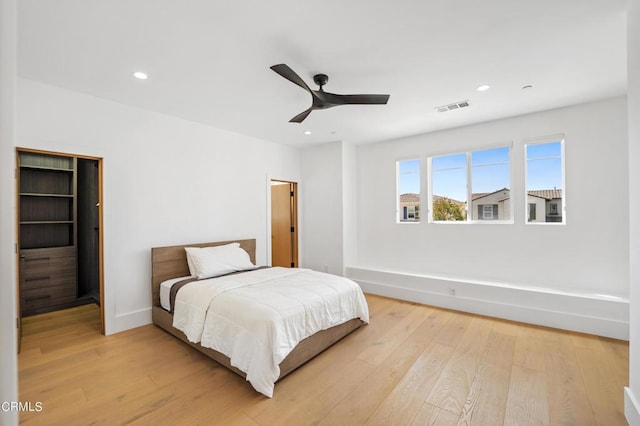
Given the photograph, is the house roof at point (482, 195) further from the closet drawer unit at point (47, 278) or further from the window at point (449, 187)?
the closet drawer unit at point (47, 278)

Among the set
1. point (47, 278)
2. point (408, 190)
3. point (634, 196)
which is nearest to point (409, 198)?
point (408, 190)

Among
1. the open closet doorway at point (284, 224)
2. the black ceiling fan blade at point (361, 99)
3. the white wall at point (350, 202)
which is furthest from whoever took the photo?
the open closet doorway at point (284, 224)

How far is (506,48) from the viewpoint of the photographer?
2.31 metres

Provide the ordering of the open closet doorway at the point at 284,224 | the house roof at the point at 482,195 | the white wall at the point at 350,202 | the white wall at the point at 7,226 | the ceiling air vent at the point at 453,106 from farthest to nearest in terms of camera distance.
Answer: the open closet doorway at the point at 284,224 → the white wall at the point at 350,202 → the house roof at the point at 482,195 → the ceiling air vent at the point at 453,106 → the white wall at the point at 7,226

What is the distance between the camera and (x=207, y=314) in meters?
2.64

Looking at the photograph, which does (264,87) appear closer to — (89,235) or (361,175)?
(361,175)

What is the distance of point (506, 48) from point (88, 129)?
435 cm

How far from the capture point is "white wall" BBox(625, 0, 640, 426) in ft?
5.54

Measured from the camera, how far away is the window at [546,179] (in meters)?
3.70

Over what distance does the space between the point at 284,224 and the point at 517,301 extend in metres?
4.16

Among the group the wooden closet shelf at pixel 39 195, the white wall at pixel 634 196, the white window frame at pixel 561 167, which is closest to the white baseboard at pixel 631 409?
the white wall at pixel 634 196

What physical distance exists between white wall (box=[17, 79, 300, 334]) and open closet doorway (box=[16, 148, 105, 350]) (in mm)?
651

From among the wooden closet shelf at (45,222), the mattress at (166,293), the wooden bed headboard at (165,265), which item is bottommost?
the mattress at (166,293)

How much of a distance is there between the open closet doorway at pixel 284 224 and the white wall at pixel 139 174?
52.7 inches
